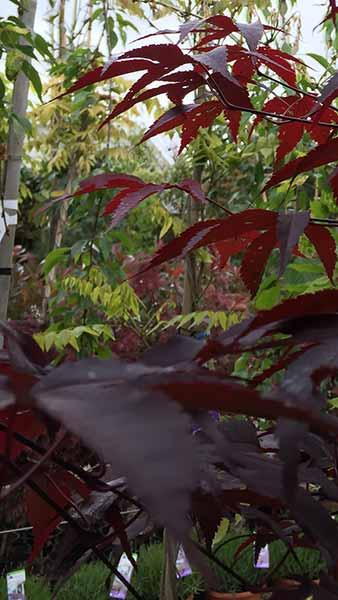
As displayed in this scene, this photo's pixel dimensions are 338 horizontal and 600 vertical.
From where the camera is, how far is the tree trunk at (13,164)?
5.31 ft

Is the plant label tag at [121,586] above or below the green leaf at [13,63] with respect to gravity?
below

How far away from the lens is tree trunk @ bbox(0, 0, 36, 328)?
5.31ft

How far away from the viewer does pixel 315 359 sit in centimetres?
29

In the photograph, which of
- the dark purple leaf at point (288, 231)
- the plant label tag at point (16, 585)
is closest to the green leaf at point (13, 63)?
the plant label tag at point (16, 585)

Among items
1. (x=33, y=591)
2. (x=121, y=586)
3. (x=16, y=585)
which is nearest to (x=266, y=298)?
(x=121, y=586)

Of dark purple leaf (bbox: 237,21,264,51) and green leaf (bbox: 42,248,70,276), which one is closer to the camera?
dark purple leaf (bbox: 237,21,264,51)

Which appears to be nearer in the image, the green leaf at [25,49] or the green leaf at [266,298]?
the green leaf at [266,298]

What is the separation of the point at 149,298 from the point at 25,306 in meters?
0.79

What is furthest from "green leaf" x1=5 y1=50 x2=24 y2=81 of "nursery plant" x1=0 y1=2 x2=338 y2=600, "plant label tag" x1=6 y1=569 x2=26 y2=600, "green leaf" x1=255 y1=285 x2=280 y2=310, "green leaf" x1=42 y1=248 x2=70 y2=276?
"nursery plant" x1=0 y1=2 x2=338 y2=600

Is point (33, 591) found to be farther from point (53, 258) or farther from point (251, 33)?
point (251, 33)

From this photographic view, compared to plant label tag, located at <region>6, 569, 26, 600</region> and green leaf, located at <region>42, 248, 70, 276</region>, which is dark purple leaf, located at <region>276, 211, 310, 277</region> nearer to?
plant label tag, located at <region>6, 569, 26, 600</region>

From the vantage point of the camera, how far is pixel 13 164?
170 cm

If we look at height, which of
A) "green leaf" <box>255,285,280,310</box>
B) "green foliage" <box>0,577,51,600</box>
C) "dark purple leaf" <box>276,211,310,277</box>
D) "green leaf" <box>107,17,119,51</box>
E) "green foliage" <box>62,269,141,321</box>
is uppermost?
"green leaf" <box>107,17,119,51</box>

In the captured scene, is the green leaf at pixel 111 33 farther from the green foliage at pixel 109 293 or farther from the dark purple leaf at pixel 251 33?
the dark purple leaf at pixel 251 33
